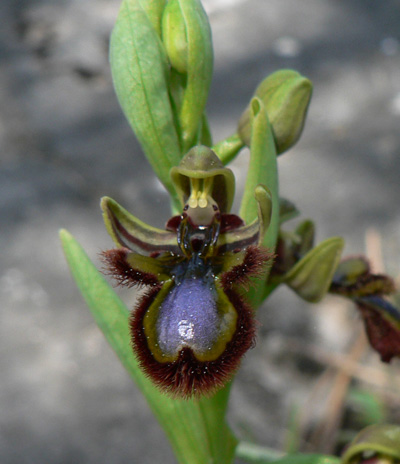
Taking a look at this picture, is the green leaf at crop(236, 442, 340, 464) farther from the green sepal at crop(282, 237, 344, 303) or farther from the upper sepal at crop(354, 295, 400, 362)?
the green sepal at crop(282, 237, 344, 303)

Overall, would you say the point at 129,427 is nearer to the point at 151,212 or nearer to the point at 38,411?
the point at 38,411

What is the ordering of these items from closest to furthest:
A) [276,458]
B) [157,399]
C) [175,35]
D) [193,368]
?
1. [193,368]
2. [175,35]
3. [157,399]
4. [276,458]

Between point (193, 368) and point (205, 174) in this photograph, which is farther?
point (205, 174)

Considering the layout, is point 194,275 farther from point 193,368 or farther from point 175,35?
point 175,35

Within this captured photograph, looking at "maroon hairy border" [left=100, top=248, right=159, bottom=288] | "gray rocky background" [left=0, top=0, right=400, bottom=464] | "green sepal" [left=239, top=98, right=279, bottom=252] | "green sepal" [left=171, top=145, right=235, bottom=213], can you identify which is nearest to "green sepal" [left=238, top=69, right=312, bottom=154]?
"green sepal" [left=239, top=98, right=279, bottom=252]

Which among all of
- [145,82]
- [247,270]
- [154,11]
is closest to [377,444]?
[247,270]

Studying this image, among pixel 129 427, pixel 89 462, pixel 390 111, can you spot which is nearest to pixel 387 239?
pixel 390 111

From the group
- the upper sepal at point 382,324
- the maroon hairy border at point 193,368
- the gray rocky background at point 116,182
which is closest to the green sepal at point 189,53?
the maroon hairy border at point 193,368
